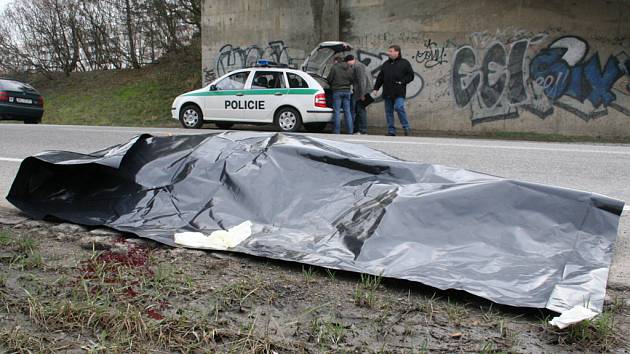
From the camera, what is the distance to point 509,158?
6.72 meters

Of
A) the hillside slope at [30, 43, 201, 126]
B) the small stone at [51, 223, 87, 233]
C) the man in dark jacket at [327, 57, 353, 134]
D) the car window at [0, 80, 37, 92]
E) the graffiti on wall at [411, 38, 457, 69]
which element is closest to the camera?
the small stone at [51, 223, 87, 233]

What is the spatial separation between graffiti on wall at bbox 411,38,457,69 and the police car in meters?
4.04

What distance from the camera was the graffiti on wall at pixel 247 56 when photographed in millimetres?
16888

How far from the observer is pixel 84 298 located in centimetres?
240

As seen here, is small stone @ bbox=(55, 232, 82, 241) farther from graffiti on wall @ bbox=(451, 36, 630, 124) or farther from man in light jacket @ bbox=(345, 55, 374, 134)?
graffiti on wall @ bbox=(451, 36, 630, 124)

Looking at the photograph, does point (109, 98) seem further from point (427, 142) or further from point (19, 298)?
point (19, 298)

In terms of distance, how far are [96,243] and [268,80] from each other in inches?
396

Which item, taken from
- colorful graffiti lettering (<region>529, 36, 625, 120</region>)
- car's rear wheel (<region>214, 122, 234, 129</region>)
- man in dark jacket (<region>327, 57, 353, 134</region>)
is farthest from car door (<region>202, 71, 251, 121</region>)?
colorful graffiti lettering (<region>529, 36, 625, 120</region>)

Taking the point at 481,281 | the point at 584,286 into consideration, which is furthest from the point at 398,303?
the point at 584,286

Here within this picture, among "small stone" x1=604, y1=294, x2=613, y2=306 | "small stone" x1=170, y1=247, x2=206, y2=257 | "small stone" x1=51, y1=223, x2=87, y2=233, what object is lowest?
"small stone" x1=604, y1=294, x2=613, y2=306

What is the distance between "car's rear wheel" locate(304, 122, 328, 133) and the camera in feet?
42.1

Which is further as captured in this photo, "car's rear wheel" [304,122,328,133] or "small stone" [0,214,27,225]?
"car's rear wheel" [304,122,328,133]

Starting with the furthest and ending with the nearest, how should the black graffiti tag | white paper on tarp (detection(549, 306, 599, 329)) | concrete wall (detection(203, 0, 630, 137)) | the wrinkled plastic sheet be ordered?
1. the black graffiti tag
2. concrete wall (detection(203, 0, 630, 137))
3. the wrinkled plastic sheet
4. white paper on tarp (detection(549, 306, 599, 329))

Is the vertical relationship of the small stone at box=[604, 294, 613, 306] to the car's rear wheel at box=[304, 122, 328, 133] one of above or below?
below
